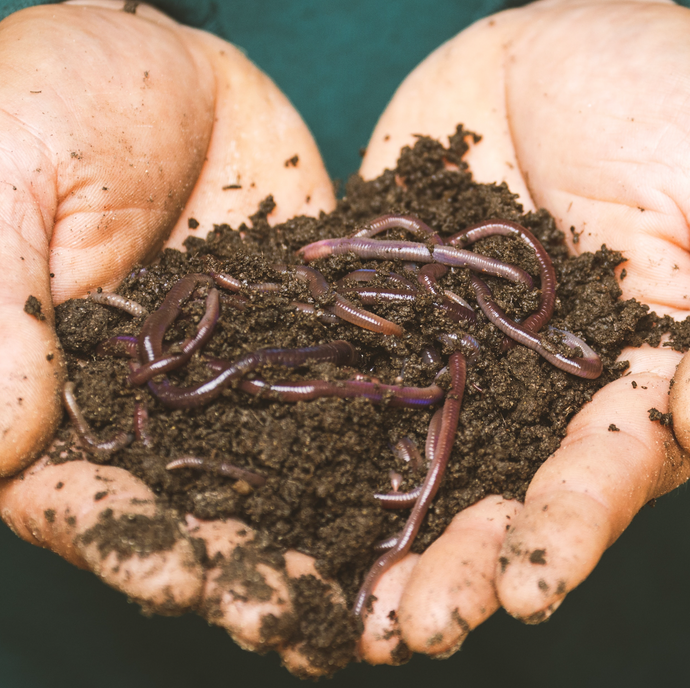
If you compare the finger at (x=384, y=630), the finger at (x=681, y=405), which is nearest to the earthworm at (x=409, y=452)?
the finger at (x=384, y=630)

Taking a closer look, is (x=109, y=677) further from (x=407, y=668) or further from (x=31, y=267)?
(x=31, y=267)

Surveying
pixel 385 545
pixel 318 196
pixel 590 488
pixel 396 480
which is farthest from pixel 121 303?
pixel 590 488

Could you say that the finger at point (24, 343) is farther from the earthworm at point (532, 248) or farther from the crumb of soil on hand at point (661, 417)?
the crumb of soil on hand at point (661, 417)

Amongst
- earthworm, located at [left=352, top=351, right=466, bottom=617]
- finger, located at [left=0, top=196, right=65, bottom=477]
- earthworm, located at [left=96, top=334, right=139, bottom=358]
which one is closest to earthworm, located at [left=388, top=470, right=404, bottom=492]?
earthworm, located at [left=352, top=351, right=466, bottom=617]

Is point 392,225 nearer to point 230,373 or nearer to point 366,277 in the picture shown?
point 366,277

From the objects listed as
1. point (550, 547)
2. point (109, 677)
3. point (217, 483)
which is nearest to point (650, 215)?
point (550, 547)

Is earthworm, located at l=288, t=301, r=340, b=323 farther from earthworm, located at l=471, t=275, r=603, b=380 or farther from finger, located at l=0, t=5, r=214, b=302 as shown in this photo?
finger, located at l=0, t=5, r=214, b=302
